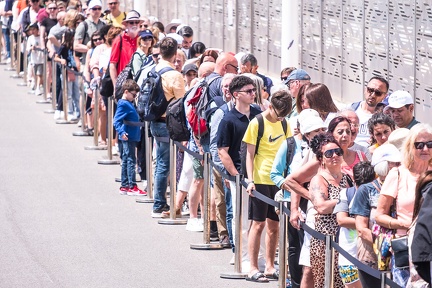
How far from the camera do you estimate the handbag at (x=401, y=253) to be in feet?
29.0

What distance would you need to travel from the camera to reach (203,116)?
45.5ft

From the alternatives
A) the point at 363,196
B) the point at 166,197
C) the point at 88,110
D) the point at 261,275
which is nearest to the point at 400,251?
the point at 363,196

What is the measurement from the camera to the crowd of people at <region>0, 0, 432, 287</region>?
927cm

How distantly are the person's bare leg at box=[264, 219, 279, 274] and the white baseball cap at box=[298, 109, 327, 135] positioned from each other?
1518 mm

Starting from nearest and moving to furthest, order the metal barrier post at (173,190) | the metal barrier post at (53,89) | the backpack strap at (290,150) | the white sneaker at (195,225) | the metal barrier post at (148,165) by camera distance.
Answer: the backpack strap at (290,150) < the white sneaker at (195,225) < the metal barrier post at (173,190) < the metal barrier post at (148,165) < the metal barrier post at (53,89)

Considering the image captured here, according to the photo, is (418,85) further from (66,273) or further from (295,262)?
(66,273)

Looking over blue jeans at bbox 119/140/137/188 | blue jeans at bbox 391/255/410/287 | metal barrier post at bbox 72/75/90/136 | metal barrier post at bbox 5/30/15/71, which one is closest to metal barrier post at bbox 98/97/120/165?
blue jeans at bbox 119/140/137/188

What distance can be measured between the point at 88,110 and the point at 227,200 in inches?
347

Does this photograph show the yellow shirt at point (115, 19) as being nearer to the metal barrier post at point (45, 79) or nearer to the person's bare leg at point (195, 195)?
the metal barrier post at point (45, 79)

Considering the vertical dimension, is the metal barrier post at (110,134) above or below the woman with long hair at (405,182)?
below

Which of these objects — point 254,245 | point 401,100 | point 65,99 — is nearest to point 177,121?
point 254,245

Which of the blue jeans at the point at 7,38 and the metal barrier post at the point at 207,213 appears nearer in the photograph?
the metal barrier post at the point at 207,213

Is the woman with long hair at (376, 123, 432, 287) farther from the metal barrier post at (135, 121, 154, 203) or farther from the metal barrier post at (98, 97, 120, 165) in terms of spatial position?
the metal barrier post at (98, 97, 120, 165)

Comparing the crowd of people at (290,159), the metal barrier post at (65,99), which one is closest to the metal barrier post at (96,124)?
the crowd of people at (290,159)
